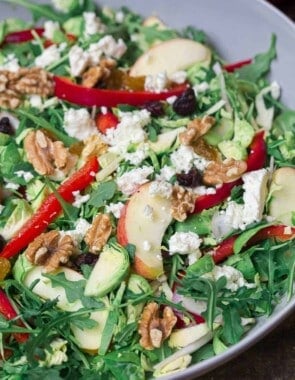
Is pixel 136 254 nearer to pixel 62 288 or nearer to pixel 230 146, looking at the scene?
pixel 62 288

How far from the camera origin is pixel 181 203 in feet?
6.27

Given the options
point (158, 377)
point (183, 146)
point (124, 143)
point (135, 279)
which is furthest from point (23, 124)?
point (158, 377)

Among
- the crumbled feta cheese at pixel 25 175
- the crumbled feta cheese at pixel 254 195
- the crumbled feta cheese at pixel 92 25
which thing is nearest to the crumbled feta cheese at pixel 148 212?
the crumbled feta cheese at pixel 254 195

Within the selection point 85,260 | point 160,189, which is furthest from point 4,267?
point 160,189

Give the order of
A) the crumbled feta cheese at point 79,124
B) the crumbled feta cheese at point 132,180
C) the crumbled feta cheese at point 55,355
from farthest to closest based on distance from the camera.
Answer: the crumbled feta cheese at point 79,124
the crumbled feta cheese at point 132,180
the crumbled feta cheese at point 55,355

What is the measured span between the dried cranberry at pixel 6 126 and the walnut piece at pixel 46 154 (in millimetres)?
87

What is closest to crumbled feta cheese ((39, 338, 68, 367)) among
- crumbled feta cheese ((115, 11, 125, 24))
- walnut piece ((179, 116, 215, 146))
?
walnut piece ((179, 116, 215, 146))

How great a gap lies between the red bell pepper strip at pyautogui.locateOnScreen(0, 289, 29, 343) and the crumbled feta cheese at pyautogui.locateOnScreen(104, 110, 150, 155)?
47 centimetres

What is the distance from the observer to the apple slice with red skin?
186 cm

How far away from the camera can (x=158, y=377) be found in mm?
1710

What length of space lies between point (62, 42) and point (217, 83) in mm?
492

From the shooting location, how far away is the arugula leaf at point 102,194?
6.41 feet

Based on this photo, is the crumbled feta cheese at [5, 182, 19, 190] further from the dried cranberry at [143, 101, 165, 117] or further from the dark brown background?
the dark brown background

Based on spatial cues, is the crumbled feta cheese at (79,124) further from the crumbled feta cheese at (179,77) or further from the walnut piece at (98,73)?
the crumbled feta cheese at (179,77)
